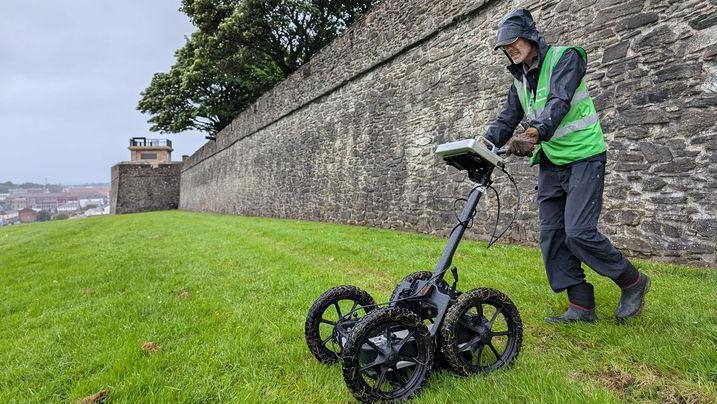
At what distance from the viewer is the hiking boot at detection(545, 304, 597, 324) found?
111 inches

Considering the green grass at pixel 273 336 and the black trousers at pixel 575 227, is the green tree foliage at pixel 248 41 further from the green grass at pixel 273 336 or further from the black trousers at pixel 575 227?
the black trousers at pixel 575 227

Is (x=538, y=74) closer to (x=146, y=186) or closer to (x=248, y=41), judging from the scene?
(x=248, y=41)

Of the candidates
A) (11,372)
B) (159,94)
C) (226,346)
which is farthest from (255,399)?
(159,94)

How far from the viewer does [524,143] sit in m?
2.27

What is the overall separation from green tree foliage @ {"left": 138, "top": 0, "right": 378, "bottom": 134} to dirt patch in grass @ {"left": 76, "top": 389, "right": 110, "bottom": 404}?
2220cm

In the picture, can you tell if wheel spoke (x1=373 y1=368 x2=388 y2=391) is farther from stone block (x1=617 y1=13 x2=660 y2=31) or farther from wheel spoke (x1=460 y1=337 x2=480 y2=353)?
stone block (x1=617 y1=13 x2=660 y2=31)

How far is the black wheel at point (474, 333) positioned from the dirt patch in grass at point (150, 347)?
6.18 feet

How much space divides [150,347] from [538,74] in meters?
3.10

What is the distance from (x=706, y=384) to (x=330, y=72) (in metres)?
13.1

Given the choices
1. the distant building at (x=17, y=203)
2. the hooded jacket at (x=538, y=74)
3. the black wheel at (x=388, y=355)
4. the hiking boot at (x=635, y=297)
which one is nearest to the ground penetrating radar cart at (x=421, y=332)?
the black wheel at (x=388, y=355)

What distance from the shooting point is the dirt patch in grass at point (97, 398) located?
2.08m

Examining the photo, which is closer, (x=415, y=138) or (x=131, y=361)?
(x=131, y=361)

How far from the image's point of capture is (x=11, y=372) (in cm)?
252

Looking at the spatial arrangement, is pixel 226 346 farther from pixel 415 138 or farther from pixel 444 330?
pixel 415 138
